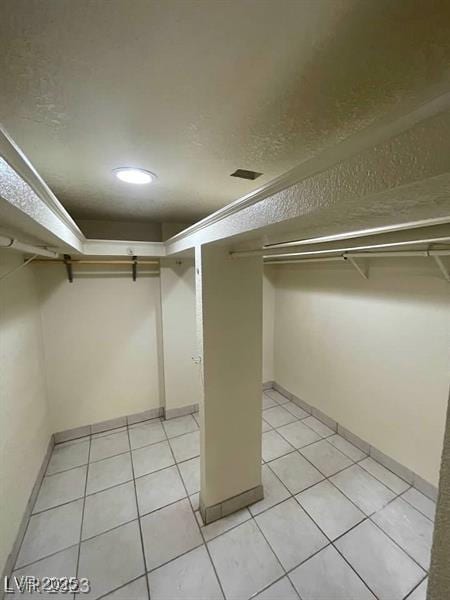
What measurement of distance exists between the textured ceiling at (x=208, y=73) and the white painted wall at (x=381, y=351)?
1474 mm

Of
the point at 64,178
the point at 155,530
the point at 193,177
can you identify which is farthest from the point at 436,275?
the point at 155,530

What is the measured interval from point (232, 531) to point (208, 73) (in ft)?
7.69

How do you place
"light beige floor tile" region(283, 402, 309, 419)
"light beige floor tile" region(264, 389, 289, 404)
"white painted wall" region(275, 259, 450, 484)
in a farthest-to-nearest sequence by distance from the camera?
"light beige floor tile" region(264, 389, 289, 404)
"light beige floor tile" region(283, 402, 309, 419)
"white painted wall" region(275, 259, 450, 484)

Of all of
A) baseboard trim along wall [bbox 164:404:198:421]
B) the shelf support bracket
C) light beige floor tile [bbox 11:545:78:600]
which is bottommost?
light beige floor tile [bbox 11:545:78:600]

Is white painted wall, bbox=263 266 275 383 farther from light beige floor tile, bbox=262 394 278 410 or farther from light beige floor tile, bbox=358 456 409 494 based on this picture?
light beige floor tile, bbox=358 456 409 494

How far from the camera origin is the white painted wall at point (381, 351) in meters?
1.78

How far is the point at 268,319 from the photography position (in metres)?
3.43

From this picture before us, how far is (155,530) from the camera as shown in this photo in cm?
164

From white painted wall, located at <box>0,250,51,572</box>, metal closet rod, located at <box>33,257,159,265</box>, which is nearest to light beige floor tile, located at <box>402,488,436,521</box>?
white painted wall, located at <box>0,250,51,572</box>

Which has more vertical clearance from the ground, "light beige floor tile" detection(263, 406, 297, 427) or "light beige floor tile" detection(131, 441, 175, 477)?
"light beige floor tile" detection(263, 406, 297, 427)

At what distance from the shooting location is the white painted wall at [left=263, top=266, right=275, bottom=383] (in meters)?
3.36

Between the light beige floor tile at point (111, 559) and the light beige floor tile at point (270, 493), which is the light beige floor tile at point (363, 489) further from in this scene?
the light beige floor tile at point (111, 559)

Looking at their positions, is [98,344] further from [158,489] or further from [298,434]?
[298,434]

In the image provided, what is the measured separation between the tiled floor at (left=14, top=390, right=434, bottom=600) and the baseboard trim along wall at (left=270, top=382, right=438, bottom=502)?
5cm
